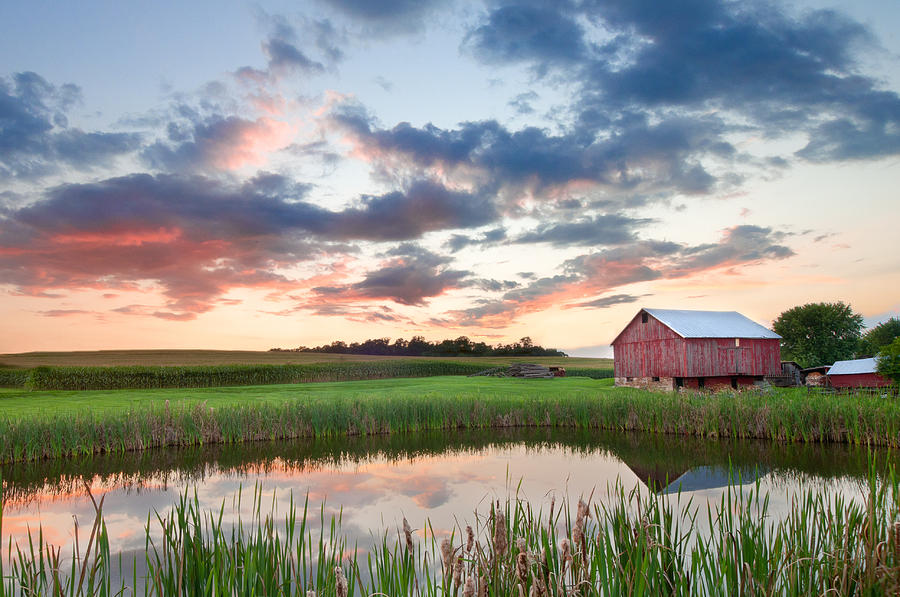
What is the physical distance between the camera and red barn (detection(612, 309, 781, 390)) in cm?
4609

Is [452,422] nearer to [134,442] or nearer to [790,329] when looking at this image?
[134,442]

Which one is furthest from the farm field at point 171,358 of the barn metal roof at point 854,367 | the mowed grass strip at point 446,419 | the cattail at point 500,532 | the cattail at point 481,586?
the cattail at point 500,532

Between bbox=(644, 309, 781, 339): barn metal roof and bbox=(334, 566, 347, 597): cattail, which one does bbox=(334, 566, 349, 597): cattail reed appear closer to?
bbox=(334, 566, 347, 597): cattail

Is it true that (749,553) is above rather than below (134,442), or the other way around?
above

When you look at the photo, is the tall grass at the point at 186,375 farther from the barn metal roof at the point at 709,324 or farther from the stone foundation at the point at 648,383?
the barn metal roof at the point at 709,324

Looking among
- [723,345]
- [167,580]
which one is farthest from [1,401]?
[723,345]

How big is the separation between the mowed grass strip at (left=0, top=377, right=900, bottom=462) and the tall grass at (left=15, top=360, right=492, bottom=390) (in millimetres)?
37991

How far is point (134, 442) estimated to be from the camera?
21422 millimetres

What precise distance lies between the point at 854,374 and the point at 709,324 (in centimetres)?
1704

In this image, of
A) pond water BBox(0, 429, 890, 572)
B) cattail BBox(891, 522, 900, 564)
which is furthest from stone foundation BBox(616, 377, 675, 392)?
cattail BBox(891, 522, 900, 564)

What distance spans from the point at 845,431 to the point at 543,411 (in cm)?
1268

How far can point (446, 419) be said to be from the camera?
27.6 metres

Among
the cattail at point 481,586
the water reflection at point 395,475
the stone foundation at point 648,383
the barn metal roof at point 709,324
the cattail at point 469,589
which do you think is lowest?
the water reflection at point 395,475

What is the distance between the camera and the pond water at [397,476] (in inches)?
491
